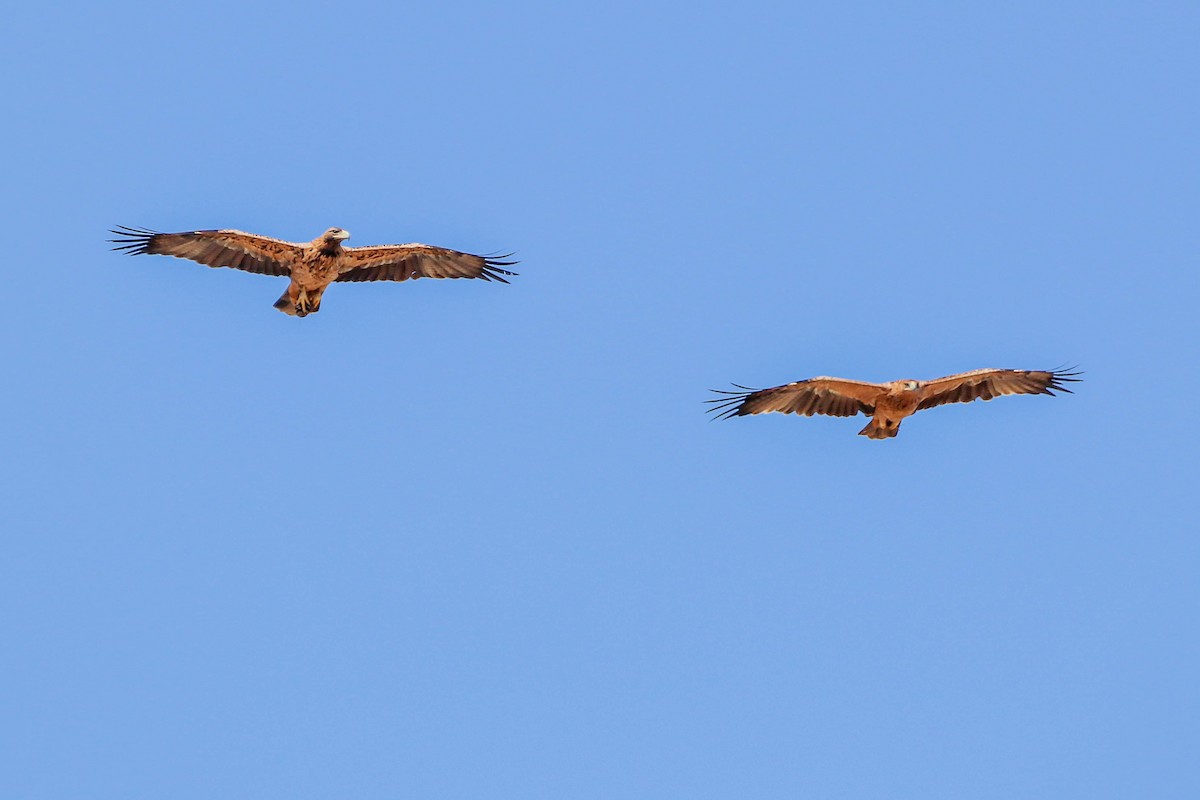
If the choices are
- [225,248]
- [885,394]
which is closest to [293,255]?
[225,248]

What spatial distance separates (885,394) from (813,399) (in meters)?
1.27

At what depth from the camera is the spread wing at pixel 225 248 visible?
98.0 ft

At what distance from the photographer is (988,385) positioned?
30828 mm

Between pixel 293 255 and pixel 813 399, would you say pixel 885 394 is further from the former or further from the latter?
pixel 293 255

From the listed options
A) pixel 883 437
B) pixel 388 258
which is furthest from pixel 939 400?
pixel 388 258

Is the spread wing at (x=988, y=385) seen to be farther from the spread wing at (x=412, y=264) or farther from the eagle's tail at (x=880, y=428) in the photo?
the spread wing at (x=412, y=264)

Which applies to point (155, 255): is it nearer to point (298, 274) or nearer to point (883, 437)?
point (298, 274)

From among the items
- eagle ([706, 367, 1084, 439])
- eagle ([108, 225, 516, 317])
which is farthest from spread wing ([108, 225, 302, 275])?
eagle ([706, 367, 1084, 439])

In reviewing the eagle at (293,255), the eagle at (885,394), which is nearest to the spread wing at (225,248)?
the eagle at (293,255)

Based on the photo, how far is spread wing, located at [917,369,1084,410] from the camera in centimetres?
3014

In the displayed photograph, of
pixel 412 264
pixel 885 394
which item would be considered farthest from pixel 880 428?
pixel 412 264

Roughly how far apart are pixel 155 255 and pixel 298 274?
238 cm

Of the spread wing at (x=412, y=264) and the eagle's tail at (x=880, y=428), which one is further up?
the spread wing at (x=412, y=264)

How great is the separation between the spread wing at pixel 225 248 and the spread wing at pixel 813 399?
24.5 feet
